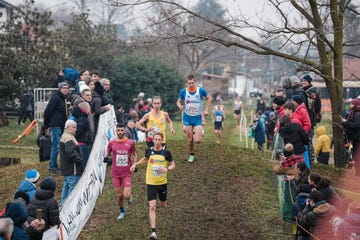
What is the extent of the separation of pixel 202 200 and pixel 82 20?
90.8 ft

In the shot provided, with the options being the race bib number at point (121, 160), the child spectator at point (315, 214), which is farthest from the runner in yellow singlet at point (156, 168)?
the child spectator at point (315, 214)

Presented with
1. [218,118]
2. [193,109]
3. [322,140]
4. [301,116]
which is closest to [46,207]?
[301,116]

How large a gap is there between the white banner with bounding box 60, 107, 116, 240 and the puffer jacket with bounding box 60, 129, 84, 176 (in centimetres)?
22

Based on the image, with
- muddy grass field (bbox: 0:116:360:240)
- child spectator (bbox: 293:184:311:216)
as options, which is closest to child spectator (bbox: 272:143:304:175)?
Answer: muddy grass field (bbox: 0:116:360:240)

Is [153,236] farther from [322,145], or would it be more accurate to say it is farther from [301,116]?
[322,145]

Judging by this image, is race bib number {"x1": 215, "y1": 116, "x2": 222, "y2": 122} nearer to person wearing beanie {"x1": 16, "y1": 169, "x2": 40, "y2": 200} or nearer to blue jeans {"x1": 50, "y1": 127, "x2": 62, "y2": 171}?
blue jeans {"x1": 50, "y1": 127, "x2": 62, "y2": 171}

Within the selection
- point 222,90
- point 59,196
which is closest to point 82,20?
point 59,196

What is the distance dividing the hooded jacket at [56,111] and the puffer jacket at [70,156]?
8.77 ft

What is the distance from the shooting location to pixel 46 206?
8195mm

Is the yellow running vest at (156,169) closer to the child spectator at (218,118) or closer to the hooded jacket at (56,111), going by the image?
the hooded jacket at (56,111)

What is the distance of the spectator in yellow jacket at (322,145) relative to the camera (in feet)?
56.3

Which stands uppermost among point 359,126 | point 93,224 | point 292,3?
point 292,3

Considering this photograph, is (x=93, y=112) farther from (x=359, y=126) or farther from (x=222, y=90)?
(x=222, y=90)

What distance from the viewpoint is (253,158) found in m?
15.6
